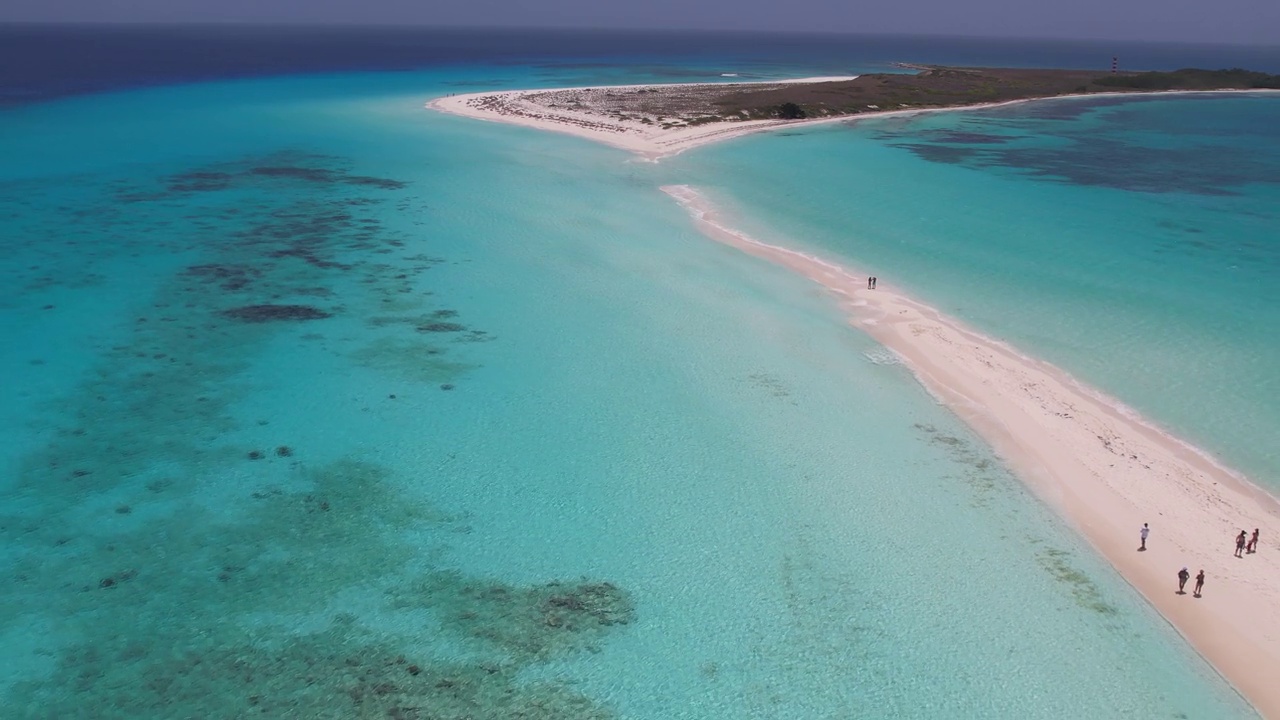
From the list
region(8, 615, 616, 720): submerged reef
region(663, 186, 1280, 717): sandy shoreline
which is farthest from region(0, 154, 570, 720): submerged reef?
region(663, 186, 1280, 717): sandy shoreline

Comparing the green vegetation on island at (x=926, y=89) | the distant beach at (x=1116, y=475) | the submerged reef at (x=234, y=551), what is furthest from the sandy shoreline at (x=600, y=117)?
the submerged reef at (x=234, y=551)

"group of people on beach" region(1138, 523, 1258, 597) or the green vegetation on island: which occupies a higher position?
the green vegetation on island

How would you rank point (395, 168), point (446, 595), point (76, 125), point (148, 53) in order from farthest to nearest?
1. point (148, 53)
2. point (76, 125)
3. point (395, 168)
4. point (446, 595)

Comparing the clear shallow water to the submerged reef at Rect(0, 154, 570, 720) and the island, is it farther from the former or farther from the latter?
the submerged reef at Rect(0, 154, 570, 720)

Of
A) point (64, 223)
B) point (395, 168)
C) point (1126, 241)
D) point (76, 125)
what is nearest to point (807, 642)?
point (1126, 241)

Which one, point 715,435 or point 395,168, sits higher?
point 395,168

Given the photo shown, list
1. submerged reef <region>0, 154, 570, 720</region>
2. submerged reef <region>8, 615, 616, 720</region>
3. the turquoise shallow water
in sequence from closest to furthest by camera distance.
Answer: submerged reef <region>8, 615, 616, 720</region>, submerged reef <region>0, 154, 570, 720</region>, the turquoise shallow water

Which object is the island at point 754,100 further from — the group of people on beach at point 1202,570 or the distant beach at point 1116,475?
the group of people on beach at point 1202,570

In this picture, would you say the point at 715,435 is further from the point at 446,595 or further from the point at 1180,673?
the point at 1180,673
